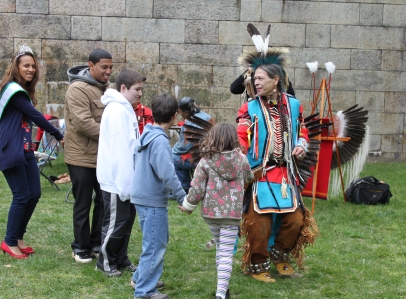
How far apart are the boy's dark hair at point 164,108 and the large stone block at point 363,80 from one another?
689 centimetres

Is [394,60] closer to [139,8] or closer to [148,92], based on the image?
[148,92]

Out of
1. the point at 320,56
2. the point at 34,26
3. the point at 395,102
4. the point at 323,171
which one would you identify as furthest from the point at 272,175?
the point at 395,102

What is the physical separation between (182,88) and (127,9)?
1.57m

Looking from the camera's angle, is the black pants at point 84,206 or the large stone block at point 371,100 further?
the large stone block at point 371,100

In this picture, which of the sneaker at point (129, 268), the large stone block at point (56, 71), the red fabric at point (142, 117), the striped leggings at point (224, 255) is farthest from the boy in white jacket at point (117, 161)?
the large stone block at point (56, 71)

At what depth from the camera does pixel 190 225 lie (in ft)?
22.6

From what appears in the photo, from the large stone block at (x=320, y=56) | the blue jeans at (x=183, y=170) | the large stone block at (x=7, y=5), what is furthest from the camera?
the large stone block at (x=320, y=56)

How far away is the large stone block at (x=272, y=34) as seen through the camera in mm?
10720

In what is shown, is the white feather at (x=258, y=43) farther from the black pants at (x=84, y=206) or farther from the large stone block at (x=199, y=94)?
the large stone block at (x=199, y=94)

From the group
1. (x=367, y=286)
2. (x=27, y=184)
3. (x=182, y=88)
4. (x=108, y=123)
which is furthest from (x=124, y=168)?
(x=182, y=88)

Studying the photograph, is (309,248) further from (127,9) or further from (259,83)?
(127,9)

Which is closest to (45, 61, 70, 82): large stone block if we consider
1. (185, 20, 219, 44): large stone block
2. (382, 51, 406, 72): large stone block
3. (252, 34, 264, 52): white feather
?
(185, 20, 219, 44): large stone block

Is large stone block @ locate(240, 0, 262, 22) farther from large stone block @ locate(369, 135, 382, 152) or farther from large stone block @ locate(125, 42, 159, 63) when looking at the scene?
large stone block @ locate(369, 135, 382, 152)

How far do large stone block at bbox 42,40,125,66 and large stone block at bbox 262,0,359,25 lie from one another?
8.34ft
